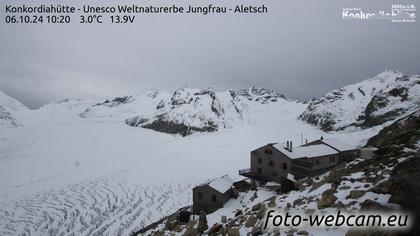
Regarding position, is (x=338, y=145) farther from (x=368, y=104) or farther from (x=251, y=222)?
(x=368, y=104)

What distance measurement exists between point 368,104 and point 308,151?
7831 cm

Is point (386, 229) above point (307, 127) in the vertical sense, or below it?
above

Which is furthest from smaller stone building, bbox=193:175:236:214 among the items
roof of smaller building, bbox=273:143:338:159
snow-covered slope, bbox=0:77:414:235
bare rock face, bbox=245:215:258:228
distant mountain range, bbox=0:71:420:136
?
distant mountain range, bbox=0:71:420:136

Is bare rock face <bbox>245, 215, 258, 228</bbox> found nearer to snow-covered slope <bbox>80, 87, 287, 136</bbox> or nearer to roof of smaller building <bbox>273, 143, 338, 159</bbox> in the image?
roof of smaller building <bbox>273, 143, 338, 159</bbox>

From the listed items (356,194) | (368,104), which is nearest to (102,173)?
(356,194)

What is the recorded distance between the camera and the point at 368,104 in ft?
328

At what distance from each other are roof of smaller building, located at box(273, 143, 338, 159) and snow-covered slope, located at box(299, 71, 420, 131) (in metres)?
47.4

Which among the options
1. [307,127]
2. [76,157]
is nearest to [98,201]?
[76,157]

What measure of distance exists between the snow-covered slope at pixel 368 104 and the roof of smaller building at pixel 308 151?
47.4 metres

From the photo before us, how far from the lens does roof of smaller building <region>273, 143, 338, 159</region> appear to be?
34.3m

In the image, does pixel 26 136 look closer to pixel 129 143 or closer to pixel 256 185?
pixel 129 143

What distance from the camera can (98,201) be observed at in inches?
1513

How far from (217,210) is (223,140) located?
6095 cm

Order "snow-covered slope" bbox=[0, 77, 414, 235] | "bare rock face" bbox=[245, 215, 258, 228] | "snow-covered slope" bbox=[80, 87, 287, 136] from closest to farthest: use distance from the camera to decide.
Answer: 1. "bare rock face" bbox=[245, 215, 258, 228]
2. "snow-covered slope" bbox=[0, 77, 414, 235]
3. "snow-covered slope" bbox=[80, 87, 287, 136]
